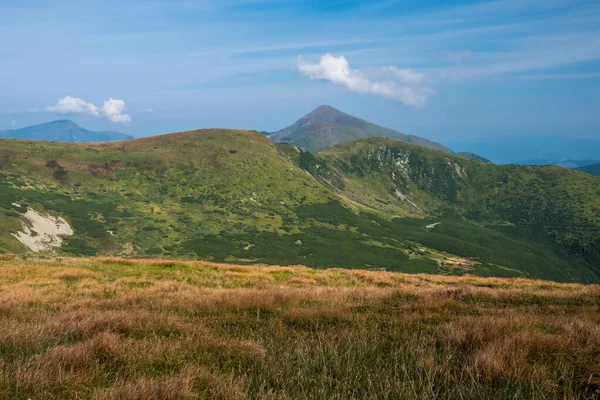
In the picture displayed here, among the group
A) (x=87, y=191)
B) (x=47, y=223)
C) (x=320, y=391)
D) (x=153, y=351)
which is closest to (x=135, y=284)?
(x=153, y=351)

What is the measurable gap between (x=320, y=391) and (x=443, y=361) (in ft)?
7.71

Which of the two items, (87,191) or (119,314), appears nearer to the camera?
(119,314)

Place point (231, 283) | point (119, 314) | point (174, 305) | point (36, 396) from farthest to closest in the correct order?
point (231, 283) → point (174, 305) → point (119, 314) → point (36, 396)

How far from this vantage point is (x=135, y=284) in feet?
56.2

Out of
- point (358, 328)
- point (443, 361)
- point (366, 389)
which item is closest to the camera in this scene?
point (366, 389)

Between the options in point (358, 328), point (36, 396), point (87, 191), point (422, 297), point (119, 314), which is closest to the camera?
point (36, 396)

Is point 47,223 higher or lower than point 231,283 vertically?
lower

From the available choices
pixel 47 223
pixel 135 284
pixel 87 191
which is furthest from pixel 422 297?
pixel 87 191

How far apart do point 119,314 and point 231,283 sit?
1114 cm

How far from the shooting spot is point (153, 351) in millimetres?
6188

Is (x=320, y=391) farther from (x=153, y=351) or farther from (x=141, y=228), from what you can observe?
(x=141, y=228)

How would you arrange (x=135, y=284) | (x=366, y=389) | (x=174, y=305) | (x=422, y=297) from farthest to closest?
(x=135, y=284) → (x=422, y=297) → (x=174, y=305) → (x=366, y=389)

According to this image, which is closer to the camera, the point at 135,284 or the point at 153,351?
the point at 153,351

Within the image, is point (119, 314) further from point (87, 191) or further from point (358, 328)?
point (87, 191)
